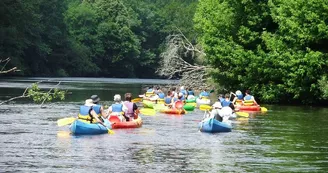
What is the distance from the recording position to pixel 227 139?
985 inches

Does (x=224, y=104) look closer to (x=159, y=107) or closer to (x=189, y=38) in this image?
(x=159, y=107)

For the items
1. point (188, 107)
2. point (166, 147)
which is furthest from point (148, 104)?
point (166, 147)

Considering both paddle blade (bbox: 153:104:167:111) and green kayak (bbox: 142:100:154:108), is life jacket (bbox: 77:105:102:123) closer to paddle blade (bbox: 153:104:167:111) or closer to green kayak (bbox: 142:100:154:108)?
paddle blade (bbox: 153:104:167:111)

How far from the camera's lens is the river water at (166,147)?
18.7 m

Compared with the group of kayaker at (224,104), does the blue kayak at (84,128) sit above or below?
below

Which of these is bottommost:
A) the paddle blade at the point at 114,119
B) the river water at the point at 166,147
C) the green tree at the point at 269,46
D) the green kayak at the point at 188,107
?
the river water at the point at 166,147

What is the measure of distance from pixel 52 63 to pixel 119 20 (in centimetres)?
1222

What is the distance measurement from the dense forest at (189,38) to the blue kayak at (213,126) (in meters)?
14.9

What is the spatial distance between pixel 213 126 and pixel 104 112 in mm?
3856

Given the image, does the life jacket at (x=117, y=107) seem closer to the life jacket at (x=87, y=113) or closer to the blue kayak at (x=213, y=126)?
the life jacket at (x=87, y=113)

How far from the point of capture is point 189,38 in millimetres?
95125

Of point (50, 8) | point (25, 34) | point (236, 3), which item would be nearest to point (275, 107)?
point (236, 3)

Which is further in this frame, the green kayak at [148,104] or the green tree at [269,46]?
the green tree at [269,46]

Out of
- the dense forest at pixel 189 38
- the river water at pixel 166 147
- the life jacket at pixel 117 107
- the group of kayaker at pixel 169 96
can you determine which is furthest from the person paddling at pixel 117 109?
the dense forest at pixel 189 38
